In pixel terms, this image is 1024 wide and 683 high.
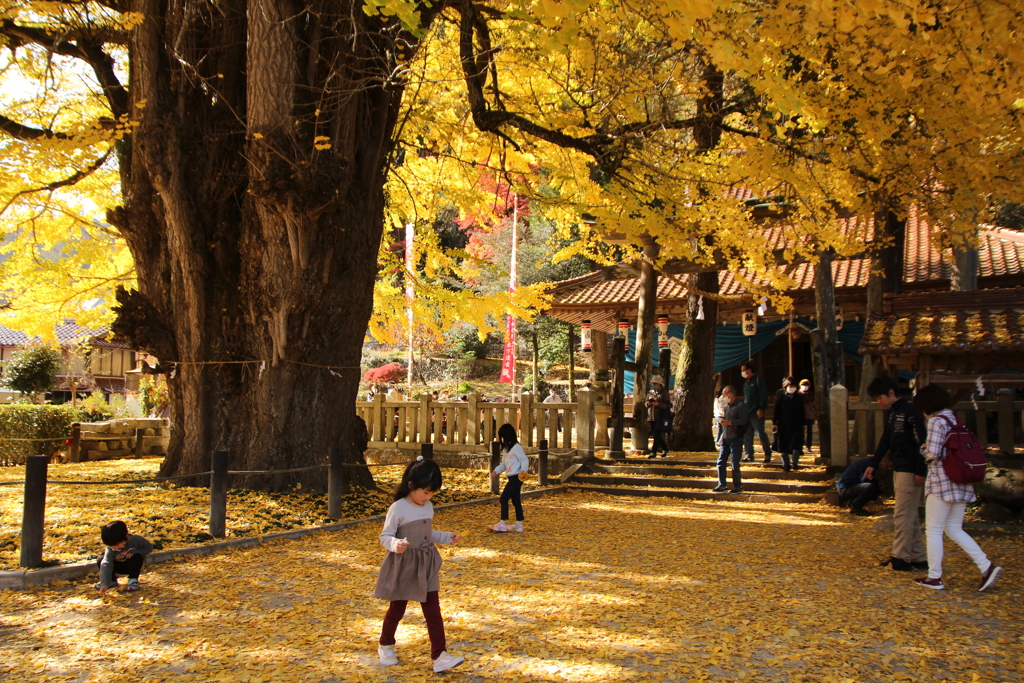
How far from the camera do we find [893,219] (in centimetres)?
1499

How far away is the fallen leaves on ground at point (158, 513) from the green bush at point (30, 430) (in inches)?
199

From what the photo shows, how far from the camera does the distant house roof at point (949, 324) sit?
7.63 meters

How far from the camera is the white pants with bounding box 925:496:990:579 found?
5590 mm

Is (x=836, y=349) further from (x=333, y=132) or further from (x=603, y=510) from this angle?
(x=333, y=132)

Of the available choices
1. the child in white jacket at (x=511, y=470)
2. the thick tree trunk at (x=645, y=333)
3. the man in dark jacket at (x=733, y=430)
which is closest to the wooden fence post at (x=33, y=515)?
the child in white jacket at (x=511, y=470)

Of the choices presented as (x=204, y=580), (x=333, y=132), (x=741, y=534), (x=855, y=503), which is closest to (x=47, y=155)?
(x=333, y=132)

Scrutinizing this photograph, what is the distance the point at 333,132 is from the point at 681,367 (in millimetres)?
9370

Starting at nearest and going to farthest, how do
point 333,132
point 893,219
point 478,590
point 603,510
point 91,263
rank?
1. point 478,590
2. point 333,132
3. point 603,510
4. point 91,263
5. point 893,219

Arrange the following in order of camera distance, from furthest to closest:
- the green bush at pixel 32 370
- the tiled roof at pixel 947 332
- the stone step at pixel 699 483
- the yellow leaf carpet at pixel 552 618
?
1. the green bush at pixel 32 370
2. the stone step at pixel 699 483
3. the tiled roof at pixel 947 332
4. the yellow leaf carpet at pixel 552 618

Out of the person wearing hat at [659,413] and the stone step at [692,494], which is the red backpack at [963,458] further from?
the person wearing hat at [659,413]

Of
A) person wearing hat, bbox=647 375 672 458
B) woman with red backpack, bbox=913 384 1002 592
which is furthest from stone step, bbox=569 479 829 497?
woman with red backpack, bbox=913 384 1002 592

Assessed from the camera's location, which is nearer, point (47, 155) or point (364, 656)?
point (364, 656)

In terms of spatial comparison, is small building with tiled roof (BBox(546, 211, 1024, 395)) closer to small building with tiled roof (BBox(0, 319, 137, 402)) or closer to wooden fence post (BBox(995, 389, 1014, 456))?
wooden fence post (BBox(995, 389, 1014, 456))

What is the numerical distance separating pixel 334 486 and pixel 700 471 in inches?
271
